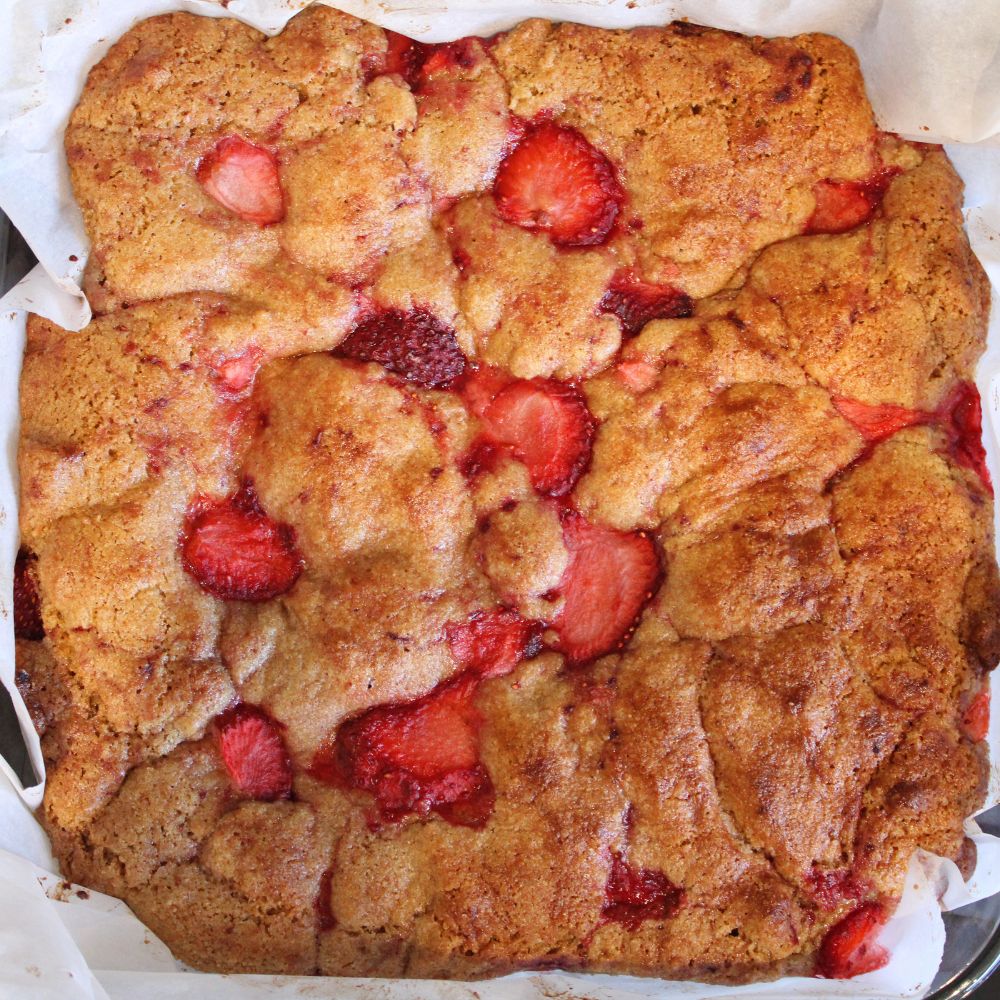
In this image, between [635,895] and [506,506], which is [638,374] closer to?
[506,506]

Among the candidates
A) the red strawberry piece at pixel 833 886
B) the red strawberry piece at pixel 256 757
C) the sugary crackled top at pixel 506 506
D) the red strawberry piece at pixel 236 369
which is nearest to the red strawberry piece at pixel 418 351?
the sugary crackled top at pixel 506 506

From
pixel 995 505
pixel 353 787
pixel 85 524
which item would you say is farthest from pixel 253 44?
pixel 995 505

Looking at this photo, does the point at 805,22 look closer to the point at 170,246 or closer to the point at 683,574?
the point at 683,574

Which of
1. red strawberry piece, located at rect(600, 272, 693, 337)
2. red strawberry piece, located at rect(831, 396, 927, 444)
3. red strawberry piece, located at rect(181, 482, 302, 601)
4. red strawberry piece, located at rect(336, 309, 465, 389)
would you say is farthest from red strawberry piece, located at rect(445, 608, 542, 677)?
red strawberry piece, located at rect(831, 396, 927, 444)

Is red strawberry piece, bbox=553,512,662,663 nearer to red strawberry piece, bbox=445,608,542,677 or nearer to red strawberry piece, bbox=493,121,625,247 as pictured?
red strawberry piece, bbox=445,608,542,677

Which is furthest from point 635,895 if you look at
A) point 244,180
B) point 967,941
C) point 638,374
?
point 244,180

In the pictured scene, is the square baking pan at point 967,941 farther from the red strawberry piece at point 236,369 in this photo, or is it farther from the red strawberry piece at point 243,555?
the red strawberry piece at point 236,369
